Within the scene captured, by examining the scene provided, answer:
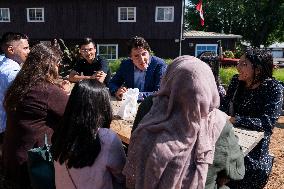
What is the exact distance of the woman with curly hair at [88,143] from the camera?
2.18 metres

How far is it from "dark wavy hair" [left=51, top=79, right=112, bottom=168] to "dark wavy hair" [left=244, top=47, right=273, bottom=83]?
1573 mm

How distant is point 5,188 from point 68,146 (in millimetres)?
1729

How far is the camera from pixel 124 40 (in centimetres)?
2550

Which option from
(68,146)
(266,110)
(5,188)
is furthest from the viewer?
(5,188)

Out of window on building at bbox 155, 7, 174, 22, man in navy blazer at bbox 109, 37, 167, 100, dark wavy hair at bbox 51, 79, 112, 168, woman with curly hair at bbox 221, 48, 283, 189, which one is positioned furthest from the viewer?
window on building at bbox 155, 7, 174, 22

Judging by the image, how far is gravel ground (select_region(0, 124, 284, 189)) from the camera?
3741 millimetres

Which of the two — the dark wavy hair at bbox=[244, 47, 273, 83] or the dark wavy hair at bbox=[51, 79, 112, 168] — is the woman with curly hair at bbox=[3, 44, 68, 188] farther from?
the dark wavy hair at bbox=[244, 47, 273, 83]

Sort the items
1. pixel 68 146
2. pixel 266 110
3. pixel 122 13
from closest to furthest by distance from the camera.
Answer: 1. pixel 68 146
2. pixel 266 110
3. pixel 122 13

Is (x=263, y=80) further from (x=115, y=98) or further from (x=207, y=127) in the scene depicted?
(x=115, y=98)

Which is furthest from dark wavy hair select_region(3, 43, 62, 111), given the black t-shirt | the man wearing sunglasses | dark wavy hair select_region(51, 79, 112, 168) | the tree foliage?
the tree foliage

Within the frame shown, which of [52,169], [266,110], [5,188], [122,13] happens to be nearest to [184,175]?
[52,169]

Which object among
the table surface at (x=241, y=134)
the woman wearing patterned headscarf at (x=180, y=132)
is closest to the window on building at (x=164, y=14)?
the table surface at (x=241, y=134)

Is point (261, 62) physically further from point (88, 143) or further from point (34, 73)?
point (34, 73)

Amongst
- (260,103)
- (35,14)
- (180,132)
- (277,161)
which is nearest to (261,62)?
(260,103)
